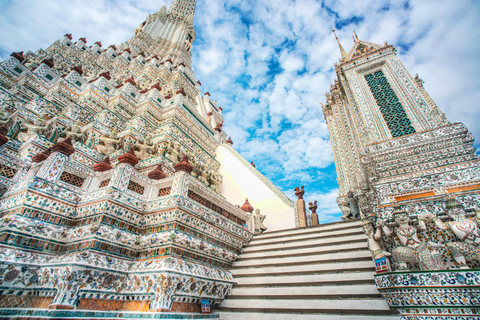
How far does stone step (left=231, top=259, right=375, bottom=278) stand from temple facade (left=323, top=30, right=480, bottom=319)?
527 millimetres

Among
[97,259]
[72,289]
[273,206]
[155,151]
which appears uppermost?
[155,151]

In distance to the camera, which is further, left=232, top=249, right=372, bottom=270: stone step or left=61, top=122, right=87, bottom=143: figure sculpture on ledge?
left=61, top=122, right=87, bottom=143: figure sculpture on ledge

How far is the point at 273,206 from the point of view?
26.6 ft

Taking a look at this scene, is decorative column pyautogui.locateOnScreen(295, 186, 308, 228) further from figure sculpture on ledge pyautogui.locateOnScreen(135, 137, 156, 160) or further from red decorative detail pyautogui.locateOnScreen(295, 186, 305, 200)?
figure sculpture on ledge pyautogui.locateOnScreen(135, 137, 156, 160)

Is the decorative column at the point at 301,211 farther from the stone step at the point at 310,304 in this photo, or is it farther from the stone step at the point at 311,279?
the stone step at the point at 310,304

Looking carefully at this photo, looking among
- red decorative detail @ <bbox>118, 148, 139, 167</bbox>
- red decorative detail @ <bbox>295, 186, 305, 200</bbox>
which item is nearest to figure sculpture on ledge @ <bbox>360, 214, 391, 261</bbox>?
red decorative detail @ <bbox>118, 148, 139, 167</bbox>

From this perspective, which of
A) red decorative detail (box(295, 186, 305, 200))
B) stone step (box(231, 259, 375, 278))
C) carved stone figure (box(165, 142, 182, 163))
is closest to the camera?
stone step (box(231, 259, 375, 278))

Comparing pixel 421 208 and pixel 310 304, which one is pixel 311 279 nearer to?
pixel 310 304

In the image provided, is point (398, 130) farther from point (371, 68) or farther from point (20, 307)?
point (20, 307)

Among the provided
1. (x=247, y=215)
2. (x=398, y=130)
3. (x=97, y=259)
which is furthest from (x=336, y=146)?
(x=97, y=259)

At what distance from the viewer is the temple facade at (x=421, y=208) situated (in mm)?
2334

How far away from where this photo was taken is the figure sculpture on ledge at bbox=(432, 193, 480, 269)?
8.31 feet

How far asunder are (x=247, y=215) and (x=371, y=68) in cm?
770

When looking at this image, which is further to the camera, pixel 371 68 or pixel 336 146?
pixel 336 146
